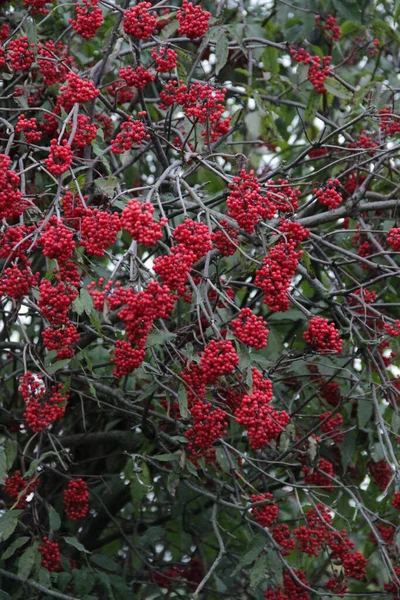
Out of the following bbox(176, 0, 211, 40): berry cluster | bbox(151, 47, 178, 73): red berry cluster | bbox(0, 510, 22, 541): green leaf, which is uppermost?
bbox(176, 0, 211, 40): berry cluster

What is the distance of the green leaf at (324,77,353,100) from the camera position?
4.30 metres

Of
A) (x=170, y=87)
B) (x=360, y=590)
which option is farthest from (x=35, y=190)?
(x=360, y=590)

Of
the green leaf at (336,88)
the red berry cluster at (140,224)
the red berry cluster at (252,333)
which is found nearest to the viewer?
the red berry cluster at (140,224)

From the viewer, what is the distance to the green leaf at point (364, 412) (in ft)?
13.3

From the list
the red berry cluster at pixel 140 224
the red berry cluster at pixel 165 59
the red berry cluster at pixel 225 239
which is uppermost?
the red berry cluster at pixel 165 59

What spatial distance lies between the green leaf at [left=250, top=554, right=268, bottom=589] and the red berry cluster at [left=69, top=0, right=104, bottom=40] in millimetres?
2103

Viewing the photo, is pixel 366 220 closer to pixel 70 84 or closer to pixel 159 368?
pixel 159 368

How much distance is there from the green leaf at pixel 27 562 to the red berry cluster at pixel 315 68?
7.89 ft

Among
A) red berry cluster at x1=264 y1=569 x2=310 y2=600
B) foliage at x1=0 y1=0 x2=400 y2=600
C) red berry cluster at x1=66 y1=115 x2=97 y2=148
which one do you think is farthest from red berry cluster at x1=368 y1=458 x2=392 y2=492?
red berry cluster at x1=66 y1=115 x2=97 y2=148

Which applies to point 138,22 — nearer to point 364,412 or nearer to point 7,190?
point 7,190

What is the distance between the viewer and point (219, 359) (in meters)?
2.74

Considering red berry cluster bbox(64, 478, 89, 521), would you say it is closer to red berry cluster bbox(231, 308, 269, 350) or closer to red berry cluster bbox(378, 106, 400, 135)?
red berry cluster bbox(231, 308, 269, 350)

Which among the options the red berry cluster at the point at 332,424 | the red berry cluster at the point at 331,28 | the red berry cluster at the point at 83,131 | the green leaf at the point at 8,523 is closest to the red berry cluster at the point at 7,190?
the red berry cluster at the point at 83,131

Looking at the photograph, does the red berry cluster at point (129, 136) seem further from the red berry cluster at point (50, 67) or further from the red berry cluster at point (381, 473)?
the red berry cluster at point (381, 473)
